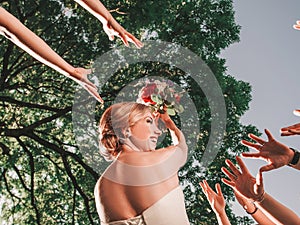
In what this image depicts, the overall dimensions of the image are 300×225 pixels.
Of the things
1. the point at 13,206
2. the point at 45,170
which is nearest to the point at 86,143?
the point at 45,170

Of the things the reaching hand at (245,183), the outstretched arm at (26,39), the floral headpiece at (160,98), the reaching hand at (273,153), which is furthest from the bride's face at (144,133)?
the outstretched arm at (26,39)

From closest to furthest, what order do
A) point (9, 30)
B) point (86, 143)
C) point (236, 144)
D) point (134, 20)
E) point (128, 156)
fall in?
point (9, 30), point (128, 156), point (134, 20), point (236, 144), point (86, 143)

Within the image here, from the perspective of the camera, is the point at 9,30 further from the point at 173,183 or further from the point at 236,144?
the point at 236,144

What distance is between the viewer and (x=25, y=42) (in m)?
1.87

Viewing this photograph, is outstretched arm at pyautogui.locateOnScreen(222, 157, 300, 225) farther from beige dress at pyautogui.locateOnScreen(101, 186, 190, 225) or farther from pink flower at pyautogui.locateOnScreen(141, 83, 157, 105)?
pink flower at pyautogui.locateOnScreen(141, 83, 157, 105)

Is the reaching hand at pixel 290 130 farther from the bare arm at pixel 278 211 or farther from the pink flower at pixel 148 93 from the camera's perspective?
the pink flower at pixel 148 93

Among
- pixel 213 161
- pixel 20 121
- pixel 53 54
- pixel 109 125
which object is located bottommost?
pixel 53 54

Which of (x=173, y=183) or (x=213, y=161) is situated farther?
(x=213, y=161)

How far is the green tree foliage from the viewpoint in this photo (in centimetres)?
847

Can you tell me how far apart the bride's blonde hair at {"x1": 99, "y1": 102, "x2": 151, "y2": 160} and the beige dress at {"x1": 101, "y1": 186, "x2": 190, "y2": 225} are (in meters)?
0.47

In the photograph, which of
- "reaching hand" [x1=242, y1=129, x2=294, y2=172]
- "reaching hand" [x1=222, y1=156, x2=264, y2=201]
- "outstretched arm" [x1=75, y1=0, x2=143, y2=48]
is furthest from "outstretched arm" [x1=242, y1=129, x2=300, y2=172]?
"outstretched arm" [x1=75, y1=0, x2=143, y2=48]

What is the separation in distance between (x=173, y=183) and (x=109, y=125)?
60cm

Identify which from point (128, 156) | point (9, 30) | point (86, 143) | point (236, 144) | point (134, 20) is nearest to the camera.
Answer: point (9, 30)

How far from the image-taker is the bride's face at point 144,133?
3338 millimetres
